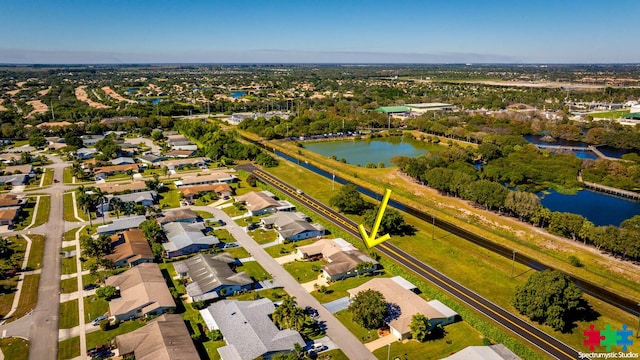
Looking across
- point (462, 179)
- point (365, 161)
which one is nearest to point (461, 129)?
point (365, 161)

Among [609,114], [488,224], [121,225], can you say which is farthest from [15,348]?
[609,114]

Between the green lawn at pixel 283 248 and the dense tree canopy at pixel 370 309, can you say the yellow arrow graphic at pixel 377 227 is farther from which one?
the green lawn at pixel 283 248

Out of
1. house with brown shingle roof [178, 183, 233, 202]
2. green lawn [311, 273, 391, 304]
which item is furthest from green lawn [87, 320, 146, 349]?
house with brown shingle roof [178, 183, 233, 202]

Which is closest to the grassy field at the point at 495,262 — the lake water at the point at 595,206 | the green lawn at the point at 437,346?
the green lawn at the point at 437,346

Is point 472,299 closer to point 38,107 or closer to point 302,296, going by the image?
point 302,296

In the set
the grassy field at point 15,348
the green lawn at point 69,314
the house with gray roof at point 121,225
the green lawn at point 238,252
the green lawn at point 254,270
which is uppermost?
the house with gray roof at point 121,225

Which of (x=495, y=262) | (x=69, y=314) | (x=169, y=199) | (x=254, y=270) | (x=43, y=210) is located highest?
(x=169, y=199)
